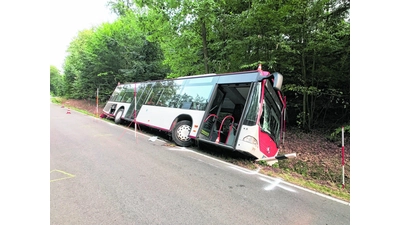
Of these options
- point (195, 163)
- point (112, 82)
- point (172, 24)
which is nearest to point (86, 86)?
point (112, 82)

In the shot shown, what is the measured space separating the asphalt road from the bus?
3.64 feet

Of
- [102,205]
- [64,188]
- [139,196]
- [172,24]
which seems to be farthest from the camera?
[172,24]

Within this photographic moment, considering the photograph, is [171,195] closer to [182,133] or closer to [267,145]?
[267,145]

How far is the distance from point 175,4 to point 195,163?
8.04m

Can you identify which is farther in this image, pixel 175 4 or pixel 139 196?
pixel 175 4

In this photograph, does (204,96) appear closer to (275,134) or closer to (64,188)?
(275,134)

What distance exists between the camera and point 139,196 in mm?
3570

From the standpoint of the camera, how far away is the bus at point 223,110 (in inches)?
230

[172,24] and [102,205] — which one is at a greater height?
[172,24]

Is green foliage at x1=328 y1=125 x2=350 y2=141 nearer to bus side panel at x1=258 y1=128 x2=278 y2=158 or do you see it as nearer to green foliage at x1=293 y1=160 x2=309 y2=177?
green foliage at x1=293 y1=160 x2=309 y2=177

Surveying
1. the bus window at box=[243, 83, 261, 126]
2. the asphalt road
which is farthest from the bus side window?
the bus window at box=[243, 83, 261, 126]

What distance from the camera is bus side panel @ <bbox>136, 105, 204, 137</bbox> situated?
727 centimetres

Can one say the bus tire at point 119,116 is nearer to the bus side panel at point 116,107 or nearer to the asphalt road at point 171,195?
the bus side panel at point 116,107

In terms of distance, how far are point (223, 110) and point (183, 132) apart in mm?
2196
